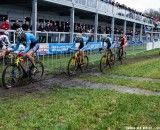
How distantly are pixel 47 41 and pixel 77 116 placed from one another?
1284cm

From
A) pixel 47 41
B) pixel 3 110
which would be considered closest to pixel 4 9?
pixel 47 41

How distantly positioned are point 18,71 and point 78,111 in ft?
14.1

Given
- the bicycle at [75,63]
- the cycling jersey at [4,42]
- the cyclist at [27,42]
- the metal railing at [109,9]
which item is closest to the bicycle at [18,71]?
the cyclist at [27,42]

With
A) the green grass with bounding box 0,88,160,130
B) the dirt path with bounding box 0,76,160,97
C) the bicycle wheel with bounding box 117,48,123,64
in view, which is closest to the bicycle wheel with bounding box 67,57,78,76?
the dirt path with bounding box 0,76,160,97

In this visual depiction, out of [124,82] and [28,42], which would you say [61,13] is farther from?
[28,42]

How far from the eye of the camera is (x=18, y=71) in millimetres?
13242

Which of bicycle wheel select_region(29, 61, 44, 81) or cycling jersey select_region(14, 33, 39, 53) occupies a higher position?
cycling jersey select_region(14, 33, 39, 53)

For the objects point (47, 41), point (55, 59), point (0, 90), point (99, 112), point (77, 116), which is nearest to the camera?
point (77, 116)

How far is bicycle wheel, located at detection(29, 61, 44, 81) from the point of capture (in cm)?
1431

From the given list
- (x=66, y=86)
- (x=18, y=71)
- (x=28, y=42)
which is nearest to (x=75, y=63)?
(x=66, y=86)

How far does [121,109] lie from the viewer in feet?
32.4

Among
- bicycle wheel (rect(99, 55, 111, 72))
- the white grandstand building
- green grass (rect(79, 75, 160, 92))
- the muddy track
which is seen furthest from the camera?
the white grandstand building

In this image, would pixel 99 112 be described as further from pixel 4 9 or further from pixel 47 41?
pixel 4 9

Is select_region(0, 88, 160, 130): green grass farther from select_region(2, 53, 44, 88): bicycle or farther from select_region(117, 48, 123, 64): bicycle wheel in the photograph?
select_region(117, 48, 123, 64): bicycle wheel
